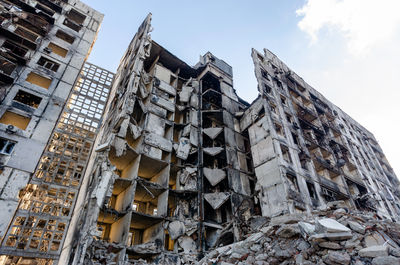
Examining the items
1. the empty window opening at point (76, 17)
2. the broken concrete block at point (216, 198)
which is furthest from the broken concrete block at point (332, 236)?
the empty window opening at point (76, 17)

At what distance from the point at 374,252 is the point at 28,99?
25319 mm

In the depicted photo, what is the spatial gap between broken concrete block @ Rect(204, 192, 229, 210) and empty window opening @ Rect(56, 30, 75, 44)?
77.1 feet

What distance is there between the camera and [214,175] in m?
21.1

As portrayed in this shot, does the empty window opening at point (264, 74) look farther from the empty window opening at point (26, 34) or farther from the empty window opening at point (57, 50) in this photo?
the empty window opening at point (26, 34)

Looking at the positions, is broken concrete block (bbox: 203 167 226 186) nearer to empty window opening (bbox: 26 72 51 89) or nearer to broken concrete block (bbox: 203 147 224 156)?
broken concrete block (bbox: 203 147 224 156)

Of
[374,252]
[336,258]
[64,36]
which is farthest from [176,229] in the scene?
[64,36]

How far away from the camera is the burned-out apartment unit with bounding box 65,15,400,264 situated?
53.9 feet

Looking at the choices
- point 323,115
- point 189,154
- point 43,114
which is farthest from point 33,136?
point 323,115

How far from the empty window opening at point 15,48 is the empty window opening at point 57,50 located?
2616mm

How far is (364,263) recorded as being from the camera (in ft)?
18.6

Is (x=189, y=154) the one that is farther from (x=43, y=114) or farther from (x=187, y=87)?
(x=43, y=114)

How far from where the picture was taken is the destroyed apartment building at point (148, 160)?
16.6m

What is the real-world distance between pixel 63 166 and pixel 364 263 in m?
25.2

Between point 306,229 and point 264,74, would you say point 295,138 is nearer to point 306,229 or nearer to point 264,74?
point 264,74
